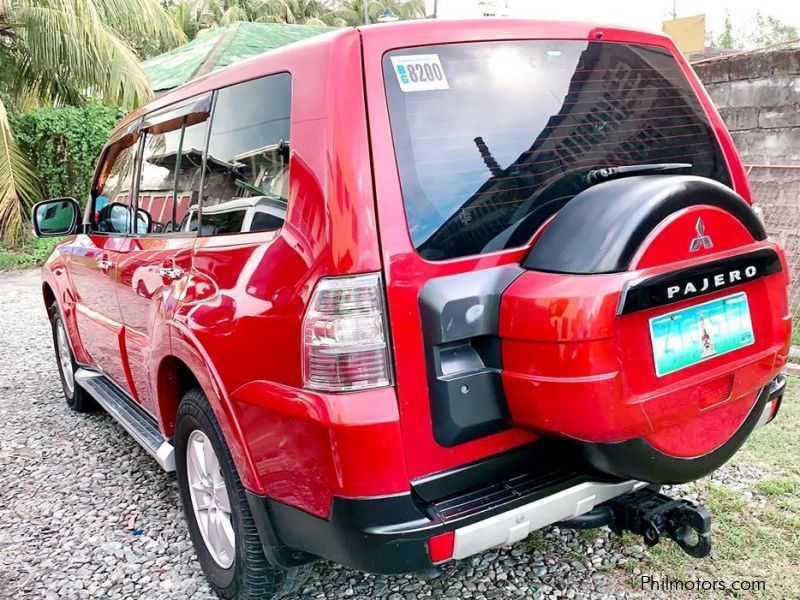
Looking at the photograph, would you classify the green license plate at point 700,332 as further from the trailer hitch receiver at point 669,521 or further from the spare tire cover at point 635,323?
the trailer hitch receiver at point 669,521

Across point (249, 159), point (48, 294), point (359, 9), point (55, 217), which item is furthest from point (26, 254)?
point (359, 9)

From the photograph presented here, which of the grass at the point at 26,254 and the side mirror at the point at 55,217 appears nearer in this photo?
the side mirror at the point at 55,217

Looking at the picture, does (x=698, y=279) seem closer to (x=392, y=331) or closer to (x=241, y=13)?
(x=392, y=331)

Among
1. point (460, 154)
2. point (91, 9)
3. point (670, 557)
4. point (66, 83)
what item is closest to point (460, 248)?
point (460, 154)

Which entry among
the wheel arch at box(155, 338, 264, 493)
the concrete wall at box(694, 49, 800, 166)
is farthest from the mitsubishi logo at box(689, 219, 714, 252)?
the concrete wall at box(694, 49, 800, 166)

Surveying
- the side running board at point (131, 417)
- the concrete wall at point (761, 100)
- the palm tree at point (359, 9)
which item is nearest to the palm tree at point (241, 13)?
the palm tree at point (359, 9)

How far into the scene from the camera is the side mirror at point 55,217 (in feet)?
13.4

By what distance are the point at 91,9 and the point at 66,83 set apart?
1.82 m

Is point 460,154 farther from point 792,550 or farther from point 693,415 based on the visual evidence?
point 792,550

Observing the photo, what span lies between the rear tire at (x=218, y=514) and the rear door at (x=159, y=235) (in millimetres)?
351

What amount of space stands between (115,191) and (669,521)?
315 cm

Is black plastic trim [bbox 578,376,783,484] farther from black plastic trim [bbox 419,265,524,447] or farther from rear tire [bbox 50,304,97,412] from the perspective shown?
rear tire [bbox 50,304,97,412]

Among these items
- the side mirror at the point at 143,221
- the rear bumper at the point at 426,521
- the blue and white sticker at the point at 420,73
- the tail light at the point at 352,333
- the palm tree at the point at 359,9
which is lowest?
Answer: the rear bumper at the point at 426,521

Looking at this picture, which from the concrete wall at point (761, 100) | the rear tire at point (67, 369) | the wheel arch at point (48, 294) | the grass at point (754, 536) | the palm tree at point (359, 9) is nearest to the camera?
the grass at point (754, 536)
